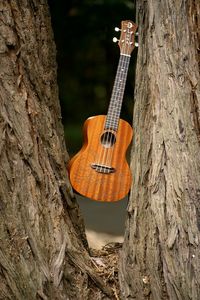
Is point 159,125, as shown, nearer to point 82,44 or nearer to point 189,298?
point 189,298

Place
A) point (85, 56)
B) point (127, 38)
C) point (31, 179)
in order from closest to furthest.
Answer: point (31, 179) < point (127, 38) < point (85, 56)

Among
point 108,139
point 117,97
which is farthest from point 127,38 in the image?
point 108,139

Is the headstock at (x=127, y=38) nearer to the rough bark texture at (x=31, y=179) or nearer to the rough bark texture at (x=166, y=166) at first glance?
the rough bark texture at (x=166, y=166)

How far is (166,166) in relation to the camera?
11.2ft

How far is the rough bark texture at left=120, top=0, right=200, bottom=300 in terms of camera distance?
131 inches

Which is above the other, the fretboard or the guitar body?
the fretboard

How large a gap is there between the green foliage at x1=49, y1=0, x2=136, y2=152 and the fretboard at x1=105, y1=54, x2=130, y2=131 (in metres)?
3.46

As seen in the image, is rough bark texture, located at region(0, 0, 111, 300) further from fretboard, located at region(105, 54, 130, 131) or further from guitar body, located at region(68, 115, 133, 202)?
fretboard, located at region(105, 54, 130, 131)

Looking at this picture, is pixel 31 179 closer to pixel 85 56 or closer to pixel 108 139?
pixel 108 139

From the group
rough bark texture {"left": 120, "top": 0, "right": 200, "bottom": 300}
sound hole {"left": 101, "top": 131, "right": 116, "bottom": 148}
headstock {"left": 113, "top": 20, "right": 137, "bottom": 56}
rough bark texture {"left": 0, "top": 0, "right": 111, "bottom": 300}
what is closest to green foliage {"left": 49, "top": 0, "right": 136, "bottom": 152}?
headstock {"left": 113, "top": 20, "right": 137, "bottom": 56}

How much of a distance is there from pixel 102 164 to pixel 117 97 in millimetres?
406

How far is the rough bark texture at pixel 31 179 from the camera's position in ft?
10.8

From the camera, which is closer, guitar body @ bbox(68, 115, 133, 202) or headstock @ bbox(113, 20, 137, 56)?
guitar body @ bbox(68, 115, 133, 202)

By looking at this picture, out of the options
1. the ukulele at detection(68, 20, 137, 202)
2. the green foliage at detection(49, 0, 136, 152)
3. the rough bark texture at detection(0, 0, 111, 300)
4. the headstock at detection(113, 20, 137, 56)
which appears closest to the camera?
the rough bark texture at detection(0, 0, 111, 300)
